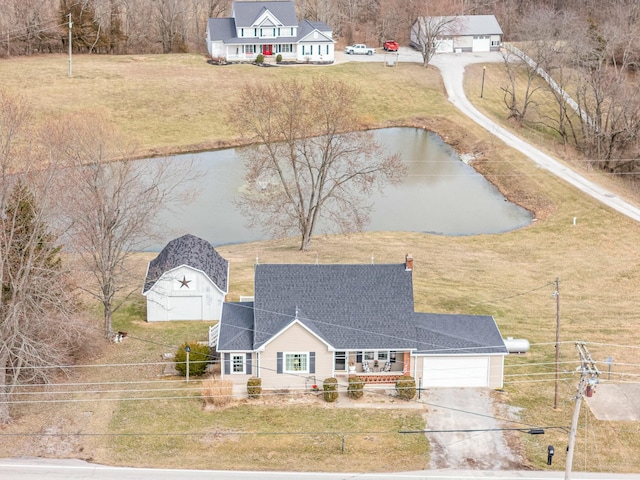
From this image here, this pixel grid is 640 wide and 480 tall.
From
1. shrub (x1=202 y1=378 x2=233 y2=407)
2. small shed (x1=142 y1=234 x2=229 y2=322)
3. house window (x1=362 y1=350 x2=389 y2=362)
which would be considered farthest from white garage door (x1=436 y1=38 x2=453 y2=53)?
→ shrub (x1=202 y1=378 x2=233 y2=407)

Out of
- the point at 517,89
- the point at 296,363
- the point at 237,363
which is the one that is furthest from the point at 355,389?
the point at 517,89

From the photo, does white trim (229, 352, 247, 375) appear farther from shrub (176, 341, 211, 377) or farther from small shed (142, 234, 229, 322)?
small shed (142, 234, 229, 322)

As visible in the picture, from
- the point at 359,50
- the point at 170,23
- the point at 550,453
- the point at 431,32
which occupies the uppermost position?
the point at 170,23

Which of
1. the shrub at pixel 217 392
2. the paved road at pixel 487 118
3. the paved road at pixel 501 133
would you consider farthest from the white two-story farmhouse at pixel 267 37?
the shrub at pixel 217 392

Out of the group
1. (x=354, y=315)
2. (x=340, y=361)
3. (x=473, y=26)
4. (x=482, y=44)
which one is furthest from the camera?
(x=482, y=44)

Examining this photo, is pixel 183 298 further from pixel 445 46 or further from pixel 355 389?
pixel 445 46

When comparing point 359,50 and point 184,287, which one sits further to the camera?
point 359,50
